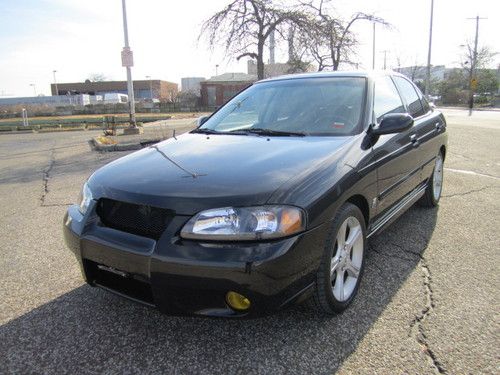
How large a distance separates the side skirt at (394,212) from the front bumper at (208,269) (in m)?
0.97

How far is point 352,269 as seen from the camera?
2848mm

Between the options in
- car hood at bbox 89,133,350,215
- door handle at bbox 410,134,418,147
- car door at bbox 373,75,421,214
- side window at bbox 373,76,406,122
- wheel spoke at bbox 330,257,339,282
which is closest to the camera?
car hood at bbox 89,133,350,215

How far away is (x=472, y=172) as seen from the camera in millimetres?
7180

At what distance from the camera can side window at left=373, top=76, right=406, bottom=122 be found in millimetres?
3514

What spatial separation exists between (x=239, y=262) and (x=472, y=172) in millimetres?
6423

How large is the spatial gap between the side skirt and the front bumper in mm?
970

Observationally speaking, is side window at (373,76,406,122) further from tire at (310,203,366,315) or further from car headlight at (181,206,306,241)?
car headlight at (181,206,306,241)

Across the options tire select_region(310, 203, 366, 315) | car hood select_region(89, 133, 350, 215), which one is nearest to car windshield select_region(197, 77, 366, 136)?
car hood select_region(89, 133, 350, 215)

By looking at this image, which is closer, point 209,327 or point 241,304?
point 241,304

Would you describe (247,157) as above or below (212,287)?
above

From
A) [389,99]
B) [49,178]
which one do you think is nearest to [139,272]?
[389,99]

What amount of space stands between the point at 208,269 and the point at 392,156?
1.98 meters

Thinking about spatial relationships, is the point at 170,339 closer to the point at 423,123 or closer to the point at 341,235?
the point at 341,235

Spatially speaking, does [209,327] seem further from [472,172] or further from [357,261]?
[472,172]
